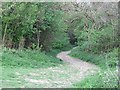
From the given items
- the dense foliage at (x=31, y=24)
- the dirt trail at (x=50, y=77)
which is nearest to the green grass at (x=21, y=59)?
the dirt trail at (x=50, y=77)

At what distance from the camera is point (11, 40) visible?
11.9m

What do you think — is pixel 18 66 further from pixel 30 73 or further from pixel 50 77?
pixel 50 77

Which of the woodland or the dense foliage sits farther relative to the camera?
the dense foliage

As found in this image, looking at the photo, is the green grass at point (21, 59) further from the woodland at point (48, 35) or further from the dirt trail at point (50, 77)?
the dirt trail at point (50, 77)

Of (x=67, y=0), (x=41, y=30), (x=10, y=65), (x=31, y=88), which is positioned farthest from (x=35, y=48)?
(x=31, y=88)

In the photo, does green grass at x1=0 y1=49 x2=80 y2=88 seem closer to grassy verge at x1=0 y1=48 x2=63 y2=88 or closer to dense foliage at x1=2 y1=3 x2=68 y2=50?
grassy verge at x1=0 y1=48 x2=63 y2=88

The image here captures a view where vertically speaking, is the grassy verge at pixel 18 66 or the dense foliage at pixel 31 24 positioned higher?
the dense foliage at pixel 31 24

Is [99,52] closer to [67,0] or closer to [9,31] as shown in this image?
[67,0]

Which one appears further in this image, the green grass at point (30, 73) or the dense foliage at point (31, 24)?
the dense foliage at point (31, 24)

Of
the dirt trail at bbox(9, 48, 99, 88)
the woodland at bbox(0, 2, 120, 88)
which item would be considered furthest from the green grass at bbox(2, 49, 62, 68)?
the dirt trail at bbox(9, 48, 99, 88)

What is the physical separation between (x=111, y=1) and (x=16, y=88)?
7691 millimetres

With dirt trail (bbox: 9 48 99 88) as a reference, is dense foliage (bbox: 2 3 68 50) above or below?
above

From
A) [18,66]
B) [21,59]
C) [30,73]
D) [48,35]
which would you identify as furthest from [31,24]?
[30,73]

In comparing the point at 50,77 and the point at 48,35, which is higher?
the point at 48,35
